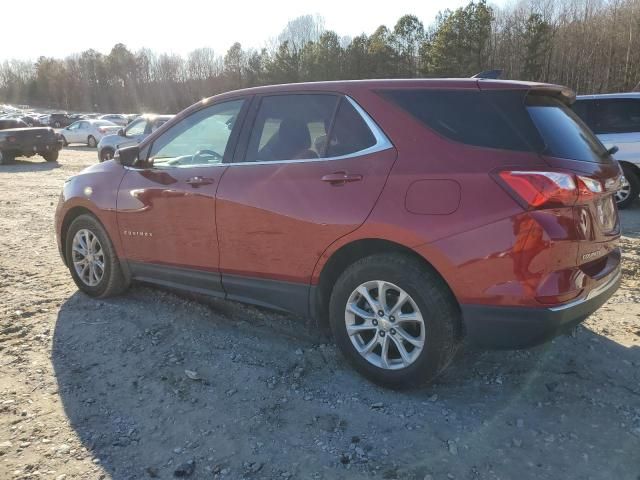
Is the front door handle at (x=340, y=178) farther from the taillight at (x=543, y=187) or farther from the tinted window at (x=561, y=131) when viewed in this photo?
the tinted window at (x=561, y=131)

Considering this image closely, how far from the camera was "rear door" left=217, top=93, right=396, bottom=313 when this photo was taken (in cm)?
314

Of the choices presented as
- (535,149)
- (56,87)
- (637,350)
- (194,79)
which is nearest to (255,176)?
(535,149)

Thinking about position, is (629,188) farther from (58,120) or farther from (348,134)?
(58,120)

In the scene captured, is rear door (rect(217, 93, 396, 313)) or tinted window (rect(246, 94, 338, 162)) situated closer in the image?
rear door (rect(217, 93, 396, 313))

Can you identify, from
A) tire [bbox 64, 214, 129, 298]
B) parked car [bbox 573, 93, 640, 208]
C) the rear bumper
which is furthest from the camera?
parked car [bbox 573, 93, 640, 208]

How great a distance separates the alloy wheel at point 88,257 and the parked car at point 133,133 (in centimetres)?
1070

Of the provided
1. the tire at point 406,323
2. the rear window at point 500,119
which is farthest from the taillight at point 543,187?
the tire at point 406,323

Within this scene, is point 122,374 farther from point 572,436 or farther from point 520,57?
point 520,57

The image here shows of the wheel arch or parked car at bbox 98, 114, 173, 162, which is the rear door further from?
parked car at bbox 98, 114, 173, 162

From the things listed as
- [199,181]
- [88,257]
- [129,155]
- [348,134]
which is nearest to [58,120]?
[88,257]

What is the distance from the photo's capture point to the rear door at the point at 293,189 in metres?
3.14

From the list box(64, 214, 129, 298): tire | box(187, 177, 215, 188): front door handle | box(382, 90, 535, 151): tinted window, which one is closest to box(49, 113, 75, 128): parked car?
box(64, 214, 129, 298): tire

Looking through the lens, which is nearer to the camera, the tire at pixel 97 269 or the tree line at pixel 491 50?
the tire at pixel 97 269

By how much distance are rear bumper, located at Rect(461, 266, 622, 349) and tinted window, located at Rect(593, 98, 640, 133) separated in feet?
23.1
